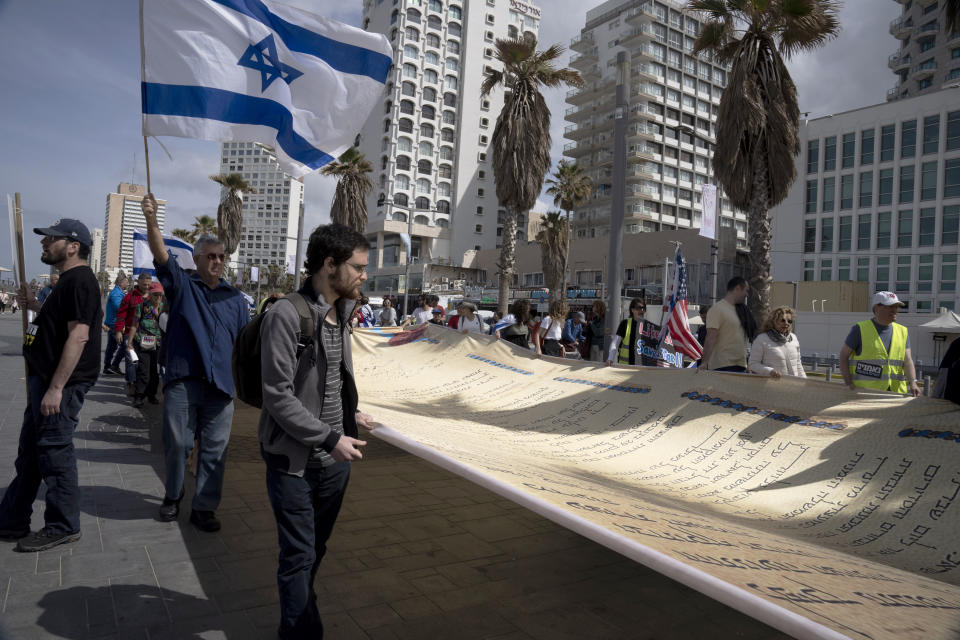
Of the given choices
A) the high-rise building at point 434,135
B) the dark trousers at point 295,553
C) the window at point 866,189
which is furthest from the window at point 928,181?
the dark trousers at point 295,553

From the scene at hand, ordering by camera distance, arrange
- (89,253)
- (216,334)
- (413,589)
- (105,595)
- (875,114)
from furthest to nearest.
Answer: (875,114), (216,334), (89,253), (413,589), (105,595)

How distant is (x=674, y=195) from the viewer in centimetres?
6750

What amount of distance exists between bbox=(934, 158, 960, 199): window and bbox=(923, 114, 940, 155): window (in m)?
1.35

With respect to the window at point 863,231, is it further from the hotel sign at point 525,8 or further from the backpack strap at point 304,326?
the hotel sign at point 525,8

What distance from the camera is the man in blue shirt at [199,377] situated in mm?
4059

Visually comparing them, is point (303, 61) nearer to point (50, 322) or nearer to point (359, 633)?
point (50, 322)

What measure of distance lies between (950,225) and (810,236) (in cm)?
863

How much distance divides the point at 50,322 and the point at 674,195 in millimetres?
69510

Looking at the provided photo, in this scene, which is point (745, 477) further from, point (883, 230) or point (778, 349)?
point (883, 230)

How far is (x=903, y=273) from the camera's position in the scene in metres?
41.3

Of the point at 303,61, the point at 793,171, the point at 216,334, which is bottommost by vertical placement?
the point at 216,334

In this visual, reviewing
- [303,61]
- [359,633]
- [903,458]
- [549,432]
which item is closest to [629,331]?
A: [549,432]

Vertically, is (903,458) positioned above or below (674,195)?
below

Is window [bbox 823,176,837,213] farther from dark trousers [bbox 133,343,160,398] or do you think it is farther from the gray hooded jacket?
the gray hooded jacket
